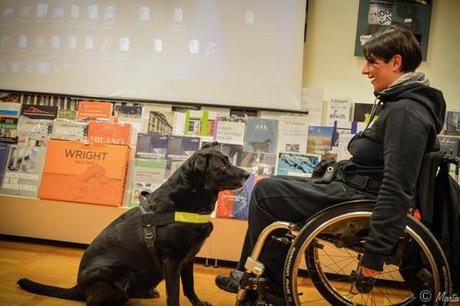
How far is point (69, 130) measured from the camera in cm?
273

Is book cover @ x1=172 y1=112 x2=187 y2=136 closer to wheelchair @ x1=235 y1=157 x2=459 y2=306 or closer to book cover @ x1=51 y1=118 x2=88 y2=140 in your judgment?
book cover @ x1=51 y1=118 x2=88 y2=140

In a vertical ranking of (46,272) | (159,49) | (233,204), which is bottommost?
(46,272)

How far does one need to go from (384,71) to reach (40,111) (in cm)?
244

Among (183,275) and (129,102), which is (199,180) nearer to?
(183,275)

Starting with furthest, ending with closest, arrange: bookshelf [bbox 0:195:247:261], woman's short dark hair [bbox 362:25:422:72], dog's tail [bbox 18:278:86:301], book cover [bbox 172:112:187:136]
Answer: book cover [bbox 172:112:187:136]
bookshelf [bbox 0:195:247:261]
dog's tail [bbox 18:278:86:301]
woman's short dark hair [bbox 362:25:422:72]

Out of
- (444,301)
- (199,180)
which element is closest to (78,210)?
(199,180)

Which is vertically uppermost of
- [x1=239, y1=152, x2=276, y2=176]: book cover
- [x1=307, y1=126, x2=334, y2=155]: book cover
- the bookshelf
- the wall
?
the wall

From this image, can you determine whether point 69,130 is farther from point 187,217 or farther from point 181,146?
point 187,217

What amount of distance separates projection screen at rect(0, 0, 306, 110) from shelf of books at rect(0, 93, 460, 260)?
0.44 ft

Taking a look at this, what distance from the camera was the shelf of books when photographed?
2.51m

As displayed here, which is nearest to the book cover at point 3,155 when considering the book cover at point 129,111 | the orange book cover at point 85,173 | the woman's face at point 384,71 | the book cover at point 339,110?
the orange book cover at point 85,173

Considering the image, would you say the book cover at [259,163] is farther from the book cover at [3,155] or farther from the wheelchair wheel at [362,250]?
the book cover at [3,155]

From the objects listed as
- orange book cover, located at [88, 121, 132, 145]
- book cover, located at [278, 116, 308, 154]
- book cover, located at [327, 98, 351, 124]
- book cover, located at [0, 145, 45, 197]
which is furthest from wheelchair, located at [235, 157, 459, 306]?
book cover, located at [0, 145, 45, 197]

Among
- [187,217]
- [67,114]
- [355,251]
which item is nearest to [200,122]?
[67,114]
